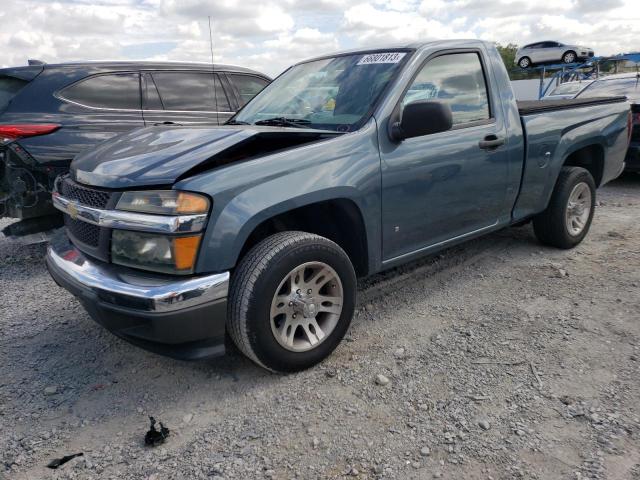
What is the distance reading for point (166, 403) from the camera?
2748mm

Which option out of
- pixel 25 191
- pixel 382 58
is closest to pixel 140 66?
pixel 25 191

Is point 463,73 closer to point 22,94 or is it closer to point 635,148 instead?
point 22,94

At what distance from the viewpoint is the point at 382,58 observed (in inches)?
139

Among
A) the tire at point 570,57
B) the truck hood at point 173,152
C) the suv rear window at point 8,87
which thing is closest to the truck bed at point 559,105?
the truck hood at point 173,152

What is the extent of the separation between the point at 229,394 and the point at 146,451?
53 cm

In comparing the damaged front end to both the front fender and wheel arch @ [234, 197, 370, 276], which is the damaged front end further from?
the front fender

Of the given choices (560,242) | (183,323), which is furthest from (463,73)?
(183,323)

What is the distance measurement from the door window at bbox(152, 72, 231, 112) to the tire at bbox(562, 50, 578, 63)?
21.2 meters

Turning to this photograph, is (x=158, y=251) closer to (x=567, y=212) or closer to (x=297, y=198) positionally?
(x=297, y=198)

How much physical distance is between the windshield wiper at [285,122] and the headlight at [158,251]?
51.0 inches

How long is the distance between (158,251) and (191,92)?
12.5ft

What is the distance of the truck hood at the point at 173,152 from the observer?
2.58 m

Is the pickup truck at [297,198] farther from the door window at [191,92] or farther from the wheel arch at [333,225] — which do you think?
the door window at [191,92]

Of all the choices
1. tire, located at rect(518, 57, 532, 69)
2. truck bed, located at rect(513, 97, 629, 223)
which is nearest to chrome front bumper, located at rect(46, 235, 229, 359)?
truck bed, located at rect(513, 97, 629, 223)
